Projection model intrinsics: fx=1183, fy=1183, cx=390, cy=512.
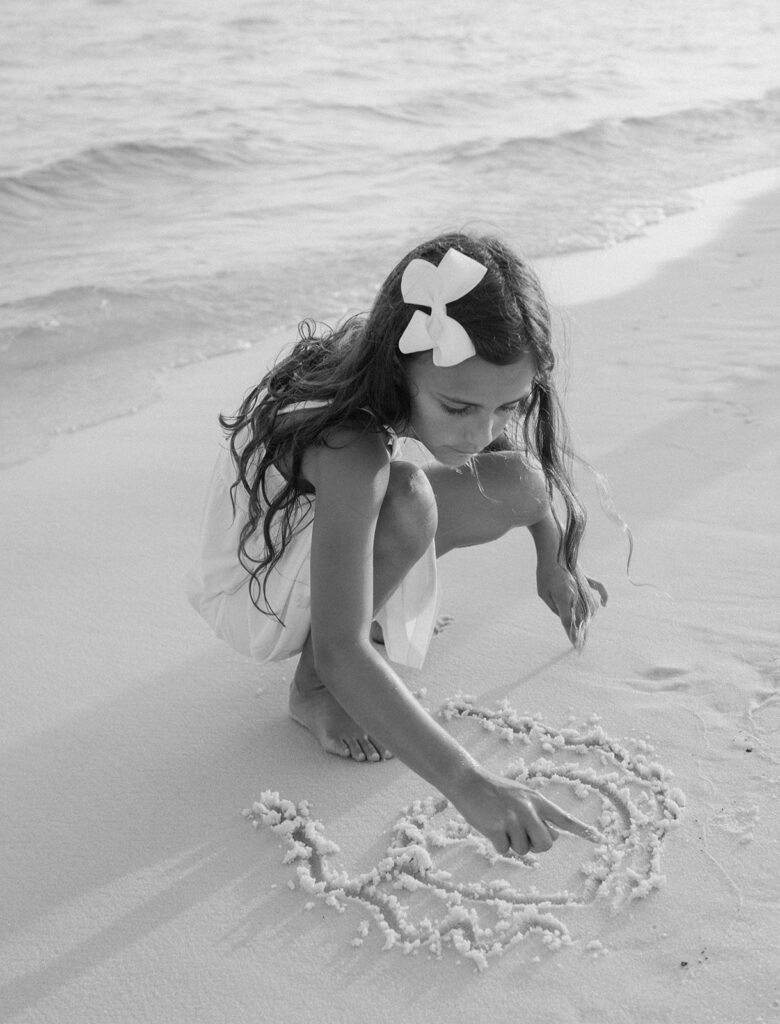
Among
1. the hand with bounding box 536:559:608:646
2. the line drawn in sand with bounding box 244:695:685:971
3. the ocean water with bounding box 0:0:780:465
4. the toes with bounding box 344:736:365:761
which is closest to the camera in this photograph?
the line drawn in sand with bounding box 244:695:685:971

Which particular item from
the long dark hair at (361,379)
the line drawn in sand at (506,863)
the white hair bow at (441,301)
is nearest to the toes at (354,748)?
the line drawn in sand at (506,863)

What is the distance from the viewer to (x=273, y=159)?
337 inches

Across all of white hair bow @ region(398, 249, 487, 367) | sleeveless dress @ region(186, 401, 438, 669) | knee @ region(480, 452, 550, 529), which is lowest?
sleeveless dress @ region(186, 401, 438, 669)

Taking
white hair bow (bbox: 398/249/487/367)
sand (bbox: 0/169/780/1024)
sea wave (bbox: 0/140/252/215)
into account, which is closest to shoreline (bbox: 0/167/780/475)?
sand (bbox: 0/169/780/1024)

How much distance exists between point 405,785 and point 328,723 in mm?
204

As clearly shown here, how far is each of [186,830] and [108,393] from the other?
8.08 feet

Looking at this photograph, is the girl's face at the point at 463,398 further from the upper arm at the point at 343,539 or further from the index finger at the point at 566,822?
the index finger at the point at 566,822

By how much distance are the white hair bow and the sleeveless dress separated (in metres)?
0.36

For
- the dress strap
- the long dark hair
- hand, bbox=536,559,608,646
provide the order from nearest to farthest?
the long dark hair
the dress strap
hand, bbox=536,559,608,646

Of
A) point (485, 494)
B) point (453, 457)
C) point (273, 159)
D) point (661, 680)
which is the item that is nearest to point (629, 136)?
point (273, 159)

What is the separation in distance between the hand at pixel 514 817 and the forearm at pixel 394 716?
3 cm

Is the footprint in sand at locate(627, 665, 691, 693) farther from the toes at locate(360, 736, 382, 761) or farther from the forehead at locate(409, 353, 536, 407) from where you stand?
A: the forehead at locate(409, 353, 536, 407)

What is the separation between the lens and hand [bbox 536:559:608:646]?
2.56 meters

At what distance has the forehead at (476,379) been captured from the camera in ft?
6.49
